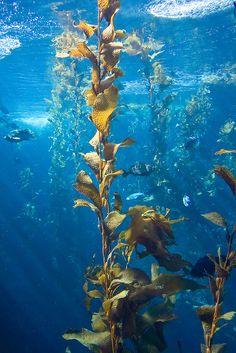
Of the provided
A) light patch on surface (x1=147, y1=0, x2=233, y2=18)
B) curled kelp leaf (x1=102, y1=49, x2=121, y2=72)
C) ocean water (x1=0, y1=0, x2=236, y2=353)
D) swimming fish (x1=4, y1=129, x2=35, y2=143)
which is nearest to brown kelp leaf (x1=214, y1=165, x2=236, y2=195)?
curled kelp leaf (x1=102, y1=49, x2=121, y2=72)

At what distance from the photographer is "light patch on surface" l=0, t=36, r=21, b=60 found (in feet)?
60.7

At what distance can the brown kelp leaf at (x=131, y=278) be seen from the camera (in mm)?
2873

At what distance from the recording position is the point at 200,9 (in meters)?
15.6

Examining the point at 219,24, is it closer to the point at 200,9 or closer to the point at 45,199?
the point at 200,9

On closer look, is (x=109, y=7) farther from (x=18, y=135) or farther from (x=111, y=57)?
(x=18, y=135)

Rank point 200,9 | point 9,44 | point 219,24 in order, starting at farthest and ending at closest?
point 9,44, point 219,24, point 200,9

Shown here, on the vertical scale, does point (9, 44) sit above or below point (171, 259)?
above

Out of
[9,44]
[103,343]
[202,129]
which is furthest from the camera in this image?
[202,129]

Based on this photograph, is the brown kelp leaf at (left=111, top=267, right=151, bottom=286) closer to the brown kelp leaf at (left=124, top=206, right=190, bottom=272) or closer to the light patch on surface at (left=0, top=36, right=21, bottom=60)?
the brown kelp leaf at (left=124, top=206, right=190, bottom=272)

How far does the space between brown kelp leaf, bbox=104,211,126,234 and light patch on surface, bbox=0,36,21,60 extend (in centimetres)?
1867

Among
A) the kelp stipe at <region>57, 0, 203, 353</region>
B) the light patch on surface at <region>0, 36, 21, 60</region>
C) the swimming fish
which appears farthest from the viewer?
the light patch on surface at <region>0, 36, 21, 60</region>

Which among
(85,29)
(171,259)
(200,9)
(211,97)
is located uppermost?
(200,9)

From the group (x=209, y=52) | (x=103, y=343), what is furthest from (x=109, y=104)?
(x=209, y=52)

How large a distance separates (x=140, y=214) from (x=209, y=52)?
22.0m
